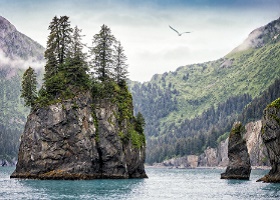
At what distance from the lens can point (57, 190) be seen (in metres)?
85.9

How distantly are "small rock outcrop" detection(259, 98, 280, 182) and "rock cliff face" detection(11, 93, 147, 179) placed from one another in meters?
33.8

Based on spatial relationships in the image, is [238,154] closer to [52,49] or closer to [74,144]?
[74,144]

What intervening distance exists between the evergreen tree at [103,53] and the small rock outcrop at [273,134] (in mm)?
43544

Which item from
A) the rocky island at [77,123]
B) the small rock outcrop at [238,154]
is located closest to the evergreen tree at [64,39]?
the rocky island at [77,123]

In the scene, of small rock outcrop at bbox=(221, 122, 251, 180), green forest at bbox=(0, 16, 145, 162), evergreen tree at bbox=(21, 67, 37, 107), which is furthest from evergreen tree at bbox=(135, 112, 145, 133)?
evergreen tree at bbox=(21, 67, 37, 107)

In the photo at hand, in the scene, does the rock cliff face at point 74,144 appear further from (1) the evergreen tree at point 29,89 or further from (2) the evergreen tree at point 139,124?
(2) the evergreen tree at point 139,124

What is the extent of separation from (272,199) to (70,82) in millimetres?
60277

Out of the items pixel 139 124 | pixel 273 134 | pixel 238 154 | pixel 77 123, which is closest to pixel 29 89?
pixel 77 123

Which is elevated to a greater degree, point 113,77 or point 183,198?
point 113,77

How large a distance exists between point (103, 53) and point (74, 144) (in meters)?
28.1

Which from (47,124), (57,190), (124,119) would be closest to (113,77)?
(124,119)

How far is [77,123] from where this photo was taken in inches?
4510

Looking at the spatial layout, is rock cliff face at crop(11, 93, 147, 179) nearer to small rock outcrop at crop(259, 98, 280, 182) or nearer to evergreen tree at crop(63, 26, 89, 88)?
evergreen tree at crop(63, 26, 89, 88)

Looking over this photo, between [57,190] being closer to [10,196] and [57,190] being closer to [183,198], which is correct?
[10,196]
